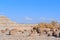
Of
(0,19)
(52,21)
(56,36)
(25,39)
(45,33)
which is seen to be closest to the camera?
(25,39)

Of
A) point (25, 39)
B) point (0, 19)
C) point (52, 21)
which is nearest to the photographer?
point (25, 39)

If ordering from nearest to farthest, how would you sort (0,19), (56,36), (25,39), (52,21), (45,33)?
(25,39) < (56,36) < (45,33) < (52,21) < (0,19)

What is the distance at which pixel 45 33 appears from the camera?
2831 cm

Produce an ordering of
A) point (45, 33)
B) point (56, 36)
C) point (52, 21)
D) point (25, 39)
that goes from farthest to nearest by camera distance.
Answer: point (52, 21)
point (45, 33)
point (56, 36)
point (25, 39)

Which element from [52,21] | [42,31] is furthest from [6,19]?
[42,31]

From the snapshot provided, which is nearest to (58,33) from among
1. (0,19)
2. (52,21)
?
(52,21)

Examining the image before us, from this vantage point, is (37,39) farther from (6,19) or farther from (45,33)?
(6,19)

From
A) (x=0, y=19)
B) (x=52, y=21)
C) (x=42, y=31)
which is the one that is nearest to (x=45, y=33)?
(x=42, y=31)

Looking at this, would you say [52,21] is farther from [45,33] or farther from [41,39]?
[41,39]

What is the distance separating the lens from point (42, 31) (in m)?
29.1

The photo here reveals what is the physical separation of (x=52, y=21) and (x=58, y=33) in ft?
50.3

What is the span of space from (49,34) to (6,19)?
6435cm

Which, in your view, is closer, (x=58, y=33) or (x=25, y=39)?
(x=25, y=39)

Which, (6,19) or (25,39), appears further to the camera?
(6,19)
